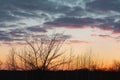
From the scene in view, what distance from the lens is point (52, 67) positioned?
121 feet

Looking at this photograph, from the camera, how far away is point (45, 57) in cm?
3744
